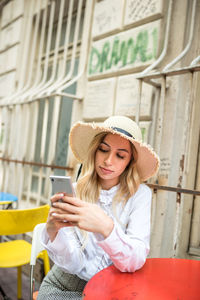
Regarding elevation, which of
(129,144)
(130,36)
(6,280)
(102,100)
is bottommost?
(6,280)

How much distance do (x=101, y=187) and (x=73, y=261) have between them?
0.39 meters

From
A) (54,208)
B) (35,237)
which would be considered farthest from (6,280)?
(54,208)

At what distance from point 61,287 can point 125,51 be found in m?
2.19

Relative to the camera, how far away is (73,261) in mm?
1289

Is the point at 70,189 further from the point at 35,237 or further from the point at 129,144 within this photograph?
the point at 35,237

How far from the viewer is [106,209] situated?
142cm

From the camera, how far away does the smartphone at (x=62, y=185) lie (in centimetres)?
103

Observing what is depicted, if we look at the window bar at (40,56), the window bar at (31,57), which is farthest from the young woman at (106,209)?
the window bar at (31,57)

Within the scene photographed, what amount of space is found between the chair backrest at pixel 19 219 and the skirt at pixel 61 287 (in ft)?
1.96

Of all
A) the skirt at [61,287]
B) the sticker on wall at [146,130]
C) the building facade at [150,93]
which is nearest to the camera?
the skirt at [61,287]

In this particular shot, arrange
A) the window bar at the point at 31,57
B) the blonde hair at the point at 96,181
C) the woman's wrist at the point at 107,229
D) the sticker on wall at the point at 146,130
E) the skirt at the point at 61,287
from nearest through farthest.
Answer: the woman's wrist at the point at 107,229 → the skirt at the point at 61,287 → the blonde hair at the point at 96,181 → the sticker on wall at the point at 146,130 → the window bar at the point at 31,57

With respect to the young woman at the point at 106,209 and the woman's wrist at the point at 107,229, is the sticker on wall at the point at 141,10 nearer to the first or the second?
the young woman at the point at 106,209

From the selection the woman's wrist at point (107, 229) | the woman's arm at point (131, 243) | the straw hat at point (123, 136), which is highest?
the straw hat at point (123, 136)

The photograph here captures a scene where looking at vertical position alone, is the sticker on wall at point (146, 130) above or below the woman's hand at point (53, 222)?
above
